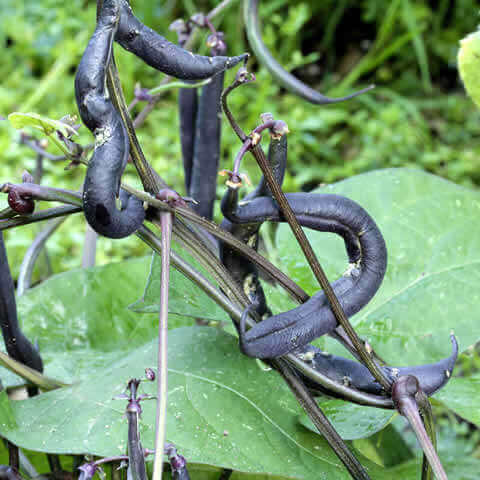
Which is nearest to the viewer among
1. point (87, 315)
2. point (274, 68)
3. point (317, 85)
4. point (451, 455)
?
point (274, 68)

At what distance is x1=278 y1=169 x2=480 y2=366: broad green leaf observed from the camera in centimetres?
65

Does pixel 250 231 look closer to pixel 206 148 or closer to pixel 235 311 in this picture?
pixel 235 311

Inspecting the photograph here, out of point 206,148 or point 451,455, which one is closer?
point 206,148

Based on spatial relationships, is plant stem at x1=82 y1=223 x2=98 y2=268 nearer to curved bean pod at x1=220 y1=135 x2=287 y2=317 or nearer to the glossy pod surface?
the glossy pod surface

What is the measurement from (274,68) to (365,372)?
0.30 m

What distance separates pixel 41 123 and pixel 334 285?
220 millimetres

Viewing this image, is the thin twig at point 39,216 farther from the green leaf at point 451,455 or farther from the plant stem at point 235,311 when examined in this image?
the green leaf at point 451,455

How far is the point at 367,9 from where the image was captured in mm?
2213

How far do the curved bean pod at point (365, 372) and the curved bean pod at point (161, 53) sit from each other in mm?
219

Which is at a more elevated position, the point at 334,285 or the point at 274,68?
the point at 274,68

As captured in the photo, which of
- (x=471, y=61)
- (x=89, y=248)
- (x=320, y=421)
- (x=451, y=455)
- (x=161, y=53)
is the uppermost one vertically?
(x=471, y=61)

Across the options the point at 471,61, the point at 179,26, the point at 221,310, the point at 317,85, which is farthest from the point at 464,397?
the point at 317,85

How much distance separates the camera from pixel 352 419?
0.56 meters

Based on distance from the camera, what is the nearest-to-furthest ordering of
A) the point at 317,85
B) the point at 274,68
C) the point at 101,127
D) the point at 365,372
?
1. the point at 101,127
2. the point at 365,372
3. the point at 274,68
4. the point at 317,85
